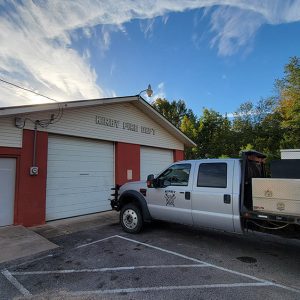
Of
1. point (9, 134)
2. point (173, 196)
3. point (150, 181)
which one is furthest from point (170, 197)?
point (9, 134)

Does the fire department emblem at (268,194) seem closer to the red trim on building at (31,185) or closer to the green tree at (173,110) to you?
the red trim on building at (31,185)

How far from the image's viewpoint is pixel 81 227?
323 inches

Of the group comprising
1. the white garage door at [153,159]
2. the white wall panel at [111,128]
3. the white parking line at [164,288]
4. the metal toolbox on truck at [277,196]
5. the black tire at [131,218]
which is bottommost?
the white parking line at [164,288]

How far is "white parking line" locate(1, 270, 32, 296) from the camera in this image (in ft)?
13.4

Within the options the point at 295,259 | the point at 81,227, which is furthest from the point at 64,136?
the point at 295,259

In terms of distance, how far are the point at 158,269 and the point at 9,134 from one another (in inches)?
233

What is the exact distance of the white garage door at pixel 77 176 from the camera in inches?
360

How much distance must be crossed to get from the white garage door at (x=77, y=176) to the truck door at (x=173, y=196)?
3.91 m

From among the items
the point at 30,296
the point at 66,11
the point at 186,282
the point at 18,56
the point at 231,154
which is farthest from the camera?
the point at 231,154

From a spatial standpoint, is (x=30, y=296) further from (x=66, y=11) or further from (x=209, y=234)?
(x=66, y=11)

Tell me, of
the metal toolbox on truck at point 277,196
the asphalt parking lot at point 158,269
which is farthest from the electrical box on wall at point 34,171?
the metal toolbox on truck at point 277,196

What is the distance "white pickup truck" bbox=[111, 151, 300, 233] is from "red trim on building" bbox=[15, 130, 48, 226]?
9.17 feet

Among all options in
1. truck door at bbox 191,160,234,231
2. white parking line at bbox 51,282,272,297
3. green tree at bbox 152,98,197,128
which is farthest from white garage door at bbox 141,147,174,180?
green tree at bbox 152,98,197,128

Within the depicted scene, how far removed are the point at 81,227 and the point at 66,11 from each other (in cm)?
721
